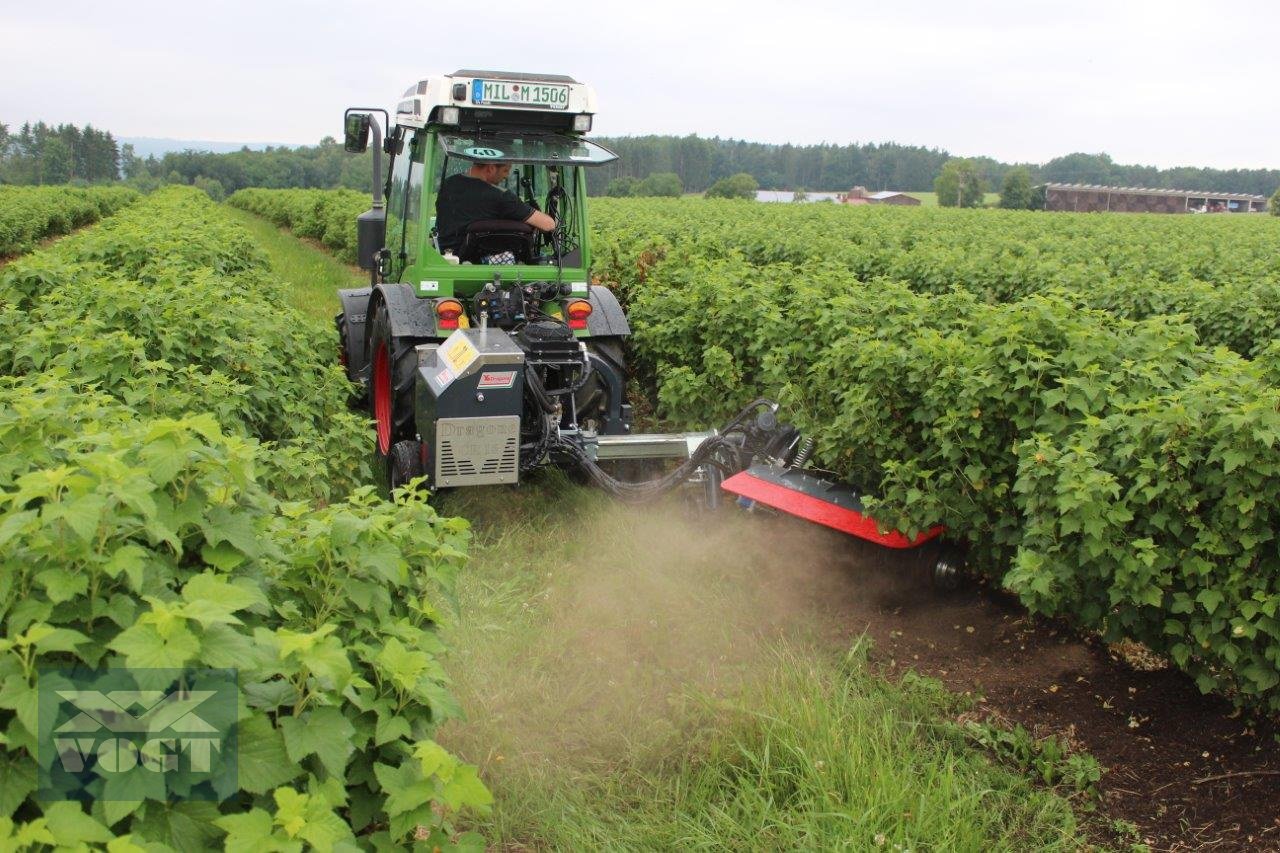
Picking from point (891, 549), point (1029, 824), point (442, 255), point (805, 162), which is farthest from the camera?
point (805, 162)

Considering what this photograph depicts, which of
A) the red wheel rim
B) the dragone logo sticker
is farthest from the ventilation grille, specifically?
A: the dragone logo sticker

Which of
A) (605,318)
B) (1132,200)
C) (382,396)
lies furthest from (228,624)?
(1132,200)

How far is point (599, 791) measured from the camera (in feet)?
13.0

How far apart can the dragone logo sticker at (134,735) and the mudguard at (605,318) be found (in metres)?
5.31

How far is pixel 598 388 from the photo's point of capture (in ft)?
22.9

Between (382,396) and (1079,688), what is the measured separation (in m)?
5.43

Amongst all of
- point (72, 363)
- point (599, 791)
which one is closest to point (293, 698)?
point (599, 791)

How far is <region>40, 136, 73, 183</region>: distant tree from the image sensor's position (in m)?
91.2

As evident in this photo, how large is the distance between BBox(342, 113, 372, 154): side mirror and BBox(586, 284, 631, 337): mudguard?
2060 mm

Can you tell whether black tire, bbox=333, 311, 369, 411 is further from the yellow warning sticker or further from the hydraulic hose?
the hydraulic hose

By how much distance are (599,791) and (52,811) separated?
2370mm

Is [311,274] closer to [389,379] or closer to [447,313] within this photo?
[389,379]

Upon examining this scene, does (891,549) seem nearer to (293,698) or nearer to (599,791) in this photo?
(599,791)

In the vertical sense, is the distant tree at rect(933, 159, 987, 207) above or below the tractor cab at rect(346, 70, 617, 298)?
above
